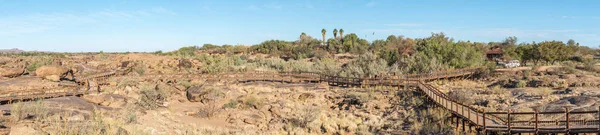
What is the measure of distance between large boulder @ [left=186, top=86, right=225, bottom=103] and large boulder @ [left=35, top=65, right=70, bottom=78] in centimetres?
1774

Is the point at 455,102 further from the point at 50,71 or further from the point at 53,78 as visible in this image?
the point at 50,71

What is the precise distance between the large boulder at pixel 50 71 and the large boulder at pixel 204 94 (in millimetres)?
17738

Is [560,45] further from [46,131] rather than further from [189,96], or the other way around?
[46,131]

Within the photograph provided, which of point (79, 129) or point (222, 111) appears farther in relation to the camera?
point (222, 111)

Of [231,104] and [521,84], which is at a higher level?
[521,84]

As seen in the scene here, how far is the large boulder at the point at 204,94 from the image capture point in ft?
81.0

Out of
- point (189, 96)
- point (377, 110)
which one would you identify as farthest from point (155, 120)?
point (377, 110)

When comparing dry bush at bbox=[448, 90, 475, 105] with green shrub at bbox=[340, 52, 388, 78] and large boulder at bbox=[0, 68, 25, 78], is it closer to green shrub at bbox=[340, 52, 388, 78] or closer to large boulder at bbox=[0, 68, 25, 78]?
green shrub at bbox=[340, 52, 388, 78]

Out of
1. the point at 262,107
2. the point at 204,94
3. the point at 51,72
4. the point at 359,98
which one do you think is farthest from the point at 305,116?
the point at 51,72

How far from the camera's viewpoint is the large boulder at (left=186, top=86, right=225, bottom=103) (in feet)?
81.0

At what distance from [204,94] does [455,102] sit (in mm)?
15958

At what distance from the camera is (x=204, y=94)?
2530cm

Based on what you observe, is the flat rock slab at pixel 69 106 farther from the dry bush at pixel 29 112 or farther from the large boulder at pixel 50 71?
the large boulder at pixel 50 71

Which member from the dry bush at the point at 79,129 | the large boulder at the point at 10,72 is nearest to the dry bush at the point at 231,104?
the dry bush at the point at 79,129
